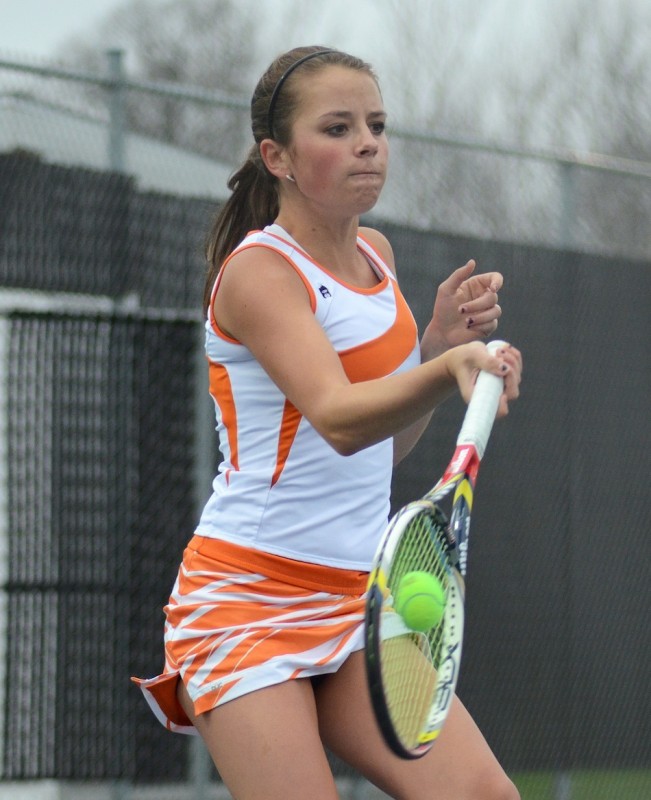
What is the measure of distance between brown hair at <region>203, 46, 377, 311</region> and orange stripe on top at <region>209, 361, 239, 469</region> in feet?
0.87

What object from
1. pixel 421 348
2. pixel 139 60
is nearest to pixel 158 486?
pixel 421 348

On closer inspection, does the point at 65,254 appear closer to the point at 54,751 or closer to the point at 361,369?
the point at 54,751

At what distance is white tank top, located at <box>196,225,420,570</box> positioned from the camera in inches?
110

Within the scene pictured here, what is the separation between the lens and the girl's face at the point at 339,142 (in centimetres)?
288

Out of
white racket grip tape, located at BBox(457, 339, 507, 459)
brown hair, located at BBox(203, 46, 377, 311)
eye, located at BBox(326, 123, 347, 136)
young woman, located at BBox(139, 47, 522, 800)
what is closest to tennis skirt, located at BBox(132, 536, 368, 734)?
young woman, located at BBox(139, 47, 522, 800)

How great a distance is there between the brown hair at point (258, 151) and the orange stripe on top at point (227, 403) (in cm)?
27

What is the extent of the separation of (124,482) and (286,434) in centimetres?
215

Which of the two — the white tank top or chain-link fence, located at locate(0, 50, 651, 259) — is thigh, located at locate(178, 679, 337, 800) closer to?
the white tank top

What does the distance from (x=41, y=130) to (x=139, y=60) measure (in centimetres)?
1367

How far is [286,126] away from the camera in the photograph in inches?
117

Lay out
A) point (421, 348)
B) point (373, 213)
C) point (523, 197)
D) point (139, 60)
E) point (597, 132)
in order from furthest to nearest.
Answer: point (139, 60) → point (597, 132) → point (523, 197) → point (373, 213) → point (421, 348)

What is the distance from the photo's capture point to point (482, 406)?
95.0 inches

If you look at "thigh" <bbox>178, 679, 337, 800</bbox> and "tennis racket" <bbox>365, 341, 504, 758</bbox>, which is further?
"thigh" <bbox>178, 679, 337, 800</bbox>

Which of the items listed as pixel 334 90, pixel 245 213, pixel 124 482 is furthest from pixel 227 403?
pixel 124 482
